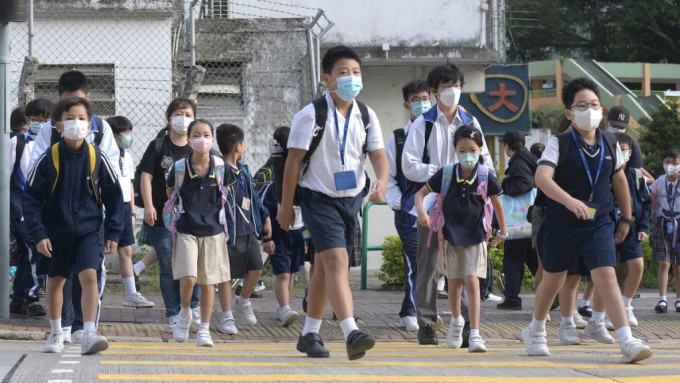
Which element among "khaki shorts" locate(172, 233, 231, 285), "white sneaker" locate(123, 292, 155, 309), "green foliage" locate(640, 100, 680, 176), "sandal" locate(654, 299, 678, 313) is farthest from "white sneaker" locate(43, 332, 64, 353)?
"green foliage" locate(640, 100, 680, 176)

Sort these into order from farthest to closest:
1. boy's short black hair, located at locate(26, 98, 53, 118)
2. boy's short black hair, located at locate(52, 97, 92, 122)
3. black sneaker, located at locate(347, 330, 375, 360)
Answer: boy's short black hair, located at locate(26, 98, 53, 118) → boy's short black hair, located at locate(52, 97, 92, 122) → black sneaker, located at locate(347, 330, 375, 360)

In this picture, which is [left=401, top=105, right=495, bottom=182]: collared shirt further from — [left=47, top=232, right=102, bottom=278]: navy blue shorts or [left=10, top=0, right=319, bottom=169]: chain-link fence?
[left=10, top=0, right=319, bottom=169]: chain-link fence

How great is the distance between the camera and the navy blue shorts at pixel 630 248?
1029 centimetres

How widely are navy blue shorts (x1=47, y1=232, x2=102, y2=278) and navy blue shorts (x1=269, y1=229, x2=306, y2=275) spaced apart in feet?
9.70

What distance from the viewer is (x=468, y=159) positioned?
830cm

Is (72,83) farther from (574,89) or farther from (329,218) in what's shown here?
(574,89)

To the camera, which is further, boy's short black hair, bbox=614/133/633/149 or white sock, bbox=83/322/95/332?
boy's short black hair, bbox=614/133/633/149

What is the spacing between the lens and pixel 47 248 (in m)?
7.59

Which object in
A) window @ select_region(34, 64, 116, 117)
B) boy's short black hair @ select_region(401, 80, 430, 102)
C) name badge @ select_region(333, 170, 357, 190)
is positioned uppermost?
window @ select_region(34, 64, 116, 117)

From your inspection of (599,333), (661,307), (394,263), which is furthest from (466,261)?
(394,263)

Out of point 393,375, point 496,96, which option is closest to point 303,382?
point 393,375

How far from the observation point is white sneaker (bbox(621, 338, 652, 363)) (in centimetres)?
689

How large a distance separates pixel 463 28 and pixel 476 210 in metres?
11.3

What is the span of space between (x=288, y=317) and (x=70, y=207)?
299 centimetres
